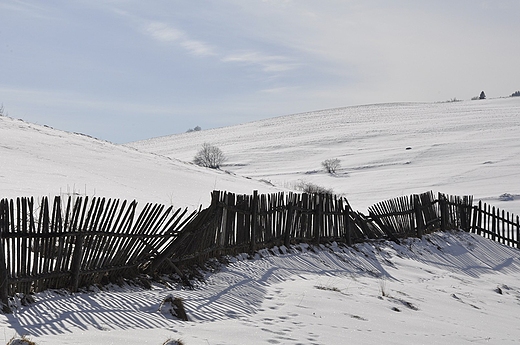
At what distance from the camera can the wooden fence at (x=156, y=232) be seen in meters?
5.43

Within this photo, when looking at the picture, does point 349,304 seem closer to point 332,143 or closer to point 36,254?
point 36,254

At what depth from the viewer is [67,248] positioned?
5.82m

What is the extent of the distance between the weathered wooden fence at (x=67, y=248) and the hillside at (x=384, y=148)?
1942cm

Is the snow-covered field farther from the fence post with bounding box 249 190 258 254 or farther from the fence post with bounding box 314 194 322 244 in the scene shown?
the fence post with bounding box 314 194 322 244

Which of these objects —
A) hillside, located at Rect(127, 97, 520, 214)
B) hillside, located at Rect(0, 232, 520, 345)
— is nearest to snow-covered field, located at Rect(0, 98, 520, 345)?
hillside, located at Rect(0, 232, 520, 345)

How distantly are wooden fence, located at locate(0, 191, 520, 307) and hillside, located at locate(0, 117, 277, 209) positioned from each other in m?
4.46

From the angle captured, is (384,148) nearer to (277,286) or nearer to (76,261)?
(277,286)

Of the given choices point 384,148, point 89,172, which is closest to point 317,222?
point 89,172

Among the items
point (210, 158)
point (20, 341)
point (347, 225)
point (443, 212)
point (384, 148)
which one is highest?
point (384, 148)

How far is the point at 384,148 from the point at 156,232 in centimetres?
4573

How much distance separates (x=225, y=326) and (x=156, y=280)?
178 cm

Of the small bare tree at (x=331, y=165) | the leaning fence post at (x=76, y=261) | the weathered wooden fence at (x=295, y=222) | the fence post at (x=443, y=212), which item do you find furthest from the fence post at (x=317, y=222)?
the small bare tree at (x=331, y=165)

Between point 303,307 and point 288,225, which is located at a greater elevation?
point 288,225

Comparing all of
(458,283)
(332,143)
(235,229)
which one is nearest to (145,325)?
(235,229)
